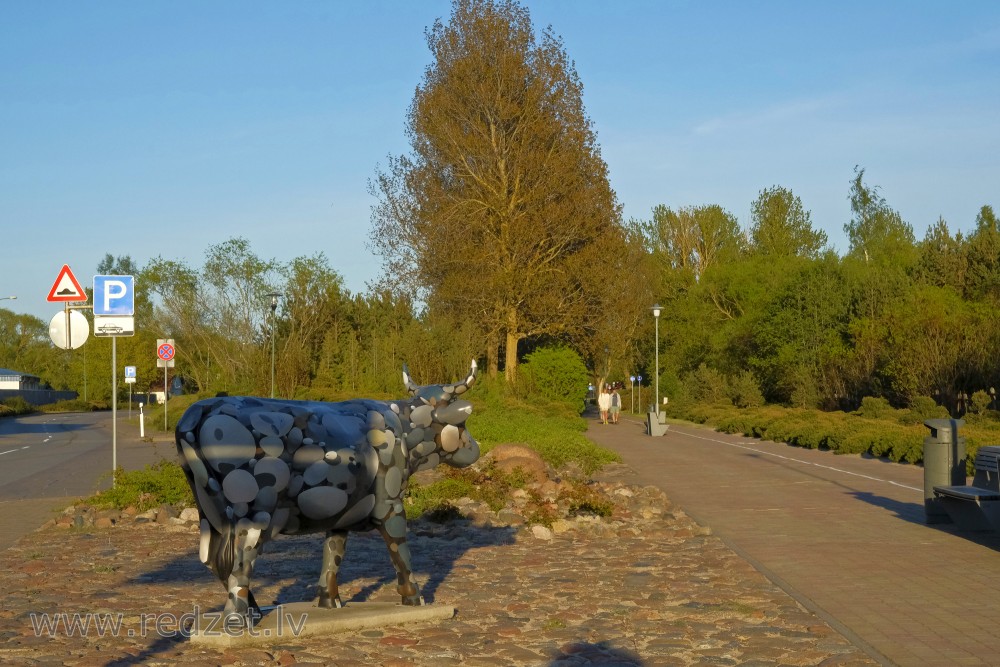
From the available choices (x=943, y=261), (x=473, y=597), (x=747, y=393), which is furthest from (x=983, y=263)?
(x=473, y=597)

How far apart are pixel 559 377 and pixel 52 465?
24437 mm

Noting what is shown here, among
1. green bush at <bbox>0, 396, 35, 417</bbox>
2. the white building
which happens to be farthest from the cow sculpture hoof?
the white building

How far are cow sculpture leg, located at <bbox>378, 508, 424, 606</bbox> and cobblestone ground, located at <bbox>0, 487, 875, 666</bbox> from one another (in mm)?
288

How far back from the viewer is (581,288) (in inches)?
1815

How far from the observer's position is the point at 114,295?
60.6 ft

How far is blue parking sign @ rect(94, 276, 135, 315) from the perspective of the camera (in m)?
18.4

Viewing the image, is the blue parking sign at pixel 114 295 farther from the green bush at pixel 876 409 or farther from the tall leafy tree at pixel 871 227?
the tall leafy tree at pixel 871 227

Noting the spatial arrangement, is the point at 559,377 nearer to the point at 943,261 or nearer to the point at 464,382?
the point at 943,261

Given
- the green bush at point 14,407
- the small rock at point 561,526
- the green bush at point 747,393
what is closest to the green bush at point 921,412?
the green bush at point 747,393

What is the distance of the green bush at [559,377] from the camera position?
46688 millimetres

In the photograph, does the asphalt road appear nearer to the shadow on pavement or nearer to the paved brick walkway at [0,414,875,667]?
the paved brick walkway at [0,414,875,667]

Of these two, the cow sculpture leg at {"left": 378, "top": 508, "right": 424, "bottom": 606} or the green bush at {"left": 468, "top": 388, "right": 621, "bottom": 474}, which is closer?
the cow sculpture leg at {"left": 378, "top": 508, "right": 424, "bottom": 606}

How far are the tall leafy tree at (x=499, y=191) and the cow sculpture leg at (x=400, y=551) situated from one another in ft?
114

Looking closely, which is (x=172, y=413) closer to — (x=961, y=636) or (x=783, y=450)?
(x=783, y=450)
